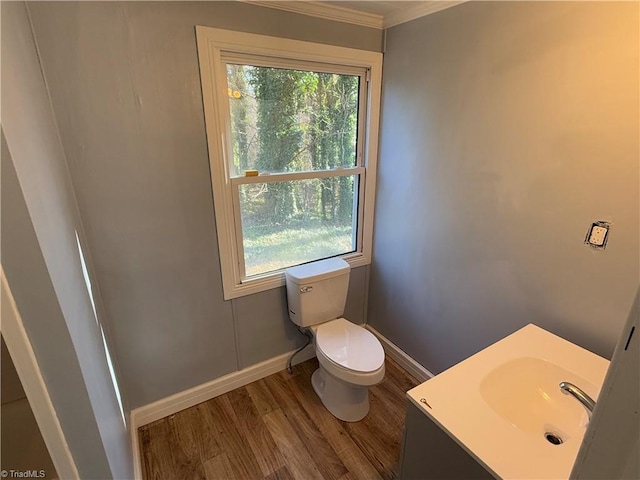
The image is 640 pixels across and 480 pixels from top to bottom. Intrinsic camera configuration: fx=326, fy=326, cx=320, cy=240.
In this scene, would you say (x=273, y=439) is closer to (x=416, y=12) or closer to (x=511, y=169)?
(x=511, y=169)

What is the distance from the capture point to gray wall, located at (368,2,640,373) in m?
1.14

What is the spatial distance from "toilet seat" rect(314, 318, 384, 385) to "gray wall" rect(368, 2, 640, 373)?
0.43 metres

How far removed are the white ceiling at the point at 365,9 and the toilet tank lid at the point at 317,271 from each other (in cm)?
135

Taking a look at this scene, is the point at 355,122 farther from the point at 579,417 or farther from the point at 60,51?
the point at 579,417

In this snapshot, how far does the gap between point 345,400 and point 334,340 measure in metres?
0.33

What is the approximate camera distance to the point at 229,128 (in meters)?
1.64

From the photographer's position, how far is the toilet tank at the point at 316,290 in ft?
6.29

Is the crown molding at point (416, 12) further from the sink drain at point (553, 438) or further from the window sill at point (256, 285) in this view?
the sink drain at point (553, 438)

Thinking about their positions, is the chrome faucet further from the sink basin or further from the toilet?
the toilet

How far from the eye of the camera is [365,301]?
8.09 ft

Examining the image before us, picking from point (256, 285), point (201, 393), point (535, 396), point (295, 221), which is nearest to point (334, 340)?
point (256, 285)

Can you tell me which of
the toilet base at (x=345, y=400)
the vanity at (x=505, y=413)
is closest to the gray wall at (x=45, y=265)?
the vanity at (x=505, y=413)

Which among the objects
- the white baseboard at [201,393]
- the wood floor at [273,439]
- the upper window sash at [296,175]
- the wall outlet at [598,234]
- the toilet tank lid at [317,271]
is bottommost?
the wood floor at [273,439]

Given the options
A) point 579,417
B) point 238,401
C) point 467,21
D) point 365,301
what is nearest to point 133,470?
point 238,401
